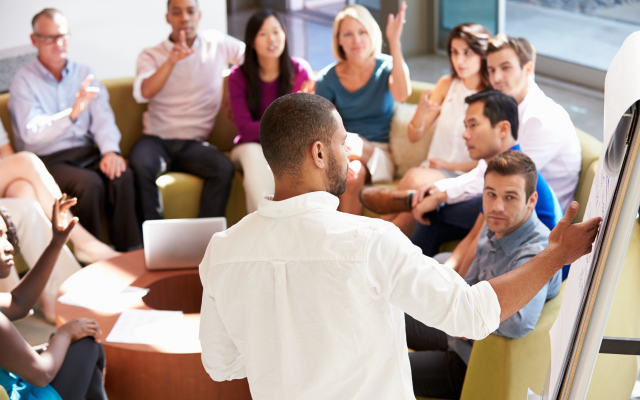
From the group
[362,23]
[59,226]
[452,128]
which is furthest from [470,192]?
[59,226]

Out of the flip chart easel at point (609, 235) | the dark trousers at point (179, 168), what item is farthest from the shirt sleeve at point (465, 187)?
the flip chart easel at point (609, 235)

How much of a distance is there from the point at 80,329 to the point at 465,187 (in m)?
1.81

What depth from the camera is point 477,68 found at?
352 centimetres

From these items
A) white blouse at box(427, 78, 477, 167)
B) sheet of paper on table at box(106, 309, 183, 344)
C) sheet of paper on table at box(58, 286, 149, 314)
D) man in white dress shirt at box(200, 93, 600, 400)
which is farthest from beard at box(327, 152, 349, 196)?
white blouse at box(427, 78, 477, 167)

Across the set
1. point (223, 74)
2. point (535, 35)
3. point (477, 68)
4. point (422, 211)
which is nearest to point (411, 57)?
point (535, 35)

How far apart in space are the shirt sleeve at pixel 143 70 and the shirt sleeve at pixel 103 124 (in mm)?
189

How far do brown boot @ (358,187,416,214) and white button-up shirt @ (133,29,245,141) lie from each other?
1311mm

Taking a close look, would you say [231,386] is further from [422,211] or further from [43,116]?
[43,116]

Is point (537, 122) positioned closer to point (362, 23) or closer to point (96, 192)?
point (362, 23)

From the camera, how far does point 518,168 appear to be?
6.97ft

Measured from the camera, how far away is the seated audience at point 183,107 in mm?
3934

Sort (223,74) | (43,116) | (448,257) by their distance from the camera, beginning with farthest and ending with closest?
1. (223,74)
2. (43,116)
3. (448,257)

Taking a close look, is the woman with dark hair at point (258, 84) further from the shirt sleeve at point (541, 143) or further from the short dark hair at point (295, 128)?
the short dark hair at point (295, 128)

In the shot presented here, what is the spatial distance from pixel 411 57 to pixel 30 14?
4.37m
